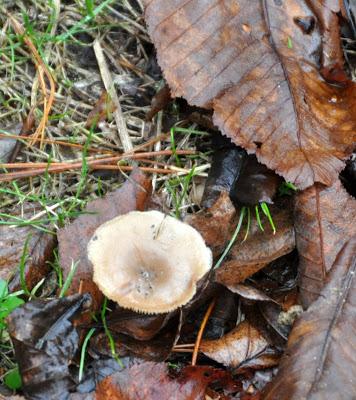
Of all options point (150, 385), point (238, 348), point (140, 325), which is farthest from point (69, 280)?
point (238, 348)

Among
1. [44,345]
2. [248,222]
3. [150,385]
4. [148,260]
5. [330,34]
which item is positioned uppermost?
[330,34]

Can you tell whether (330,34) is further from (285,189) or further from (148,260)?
(148,260)

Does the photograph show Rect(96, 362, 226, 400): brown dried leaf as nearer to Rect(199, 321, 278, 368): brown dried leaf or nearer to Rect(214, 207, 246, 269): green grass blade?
Rect(199, 321, 278, 368): brown dried leaf

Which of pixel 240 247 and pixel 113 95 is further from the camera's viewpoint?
pixel 113 95

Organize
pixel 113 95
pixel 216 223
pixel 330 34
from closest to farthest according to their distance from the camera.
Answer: pixel 216 223
pixel 330 34
pixel 113 95

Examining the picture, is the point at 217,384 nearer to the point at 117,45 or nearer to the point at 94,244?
the point at 94,244

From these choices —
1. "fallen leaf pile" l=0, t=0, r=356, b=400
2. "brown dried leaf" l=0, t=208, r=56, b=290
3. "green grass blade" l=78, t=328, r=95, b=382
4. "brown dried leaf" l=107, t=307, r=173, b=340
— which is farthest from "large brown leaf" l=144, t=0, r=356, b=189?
"green grass blade" l=78, t=328, r=95, b=382

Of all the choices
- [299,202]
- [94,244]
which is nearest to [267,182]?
[299,202]
